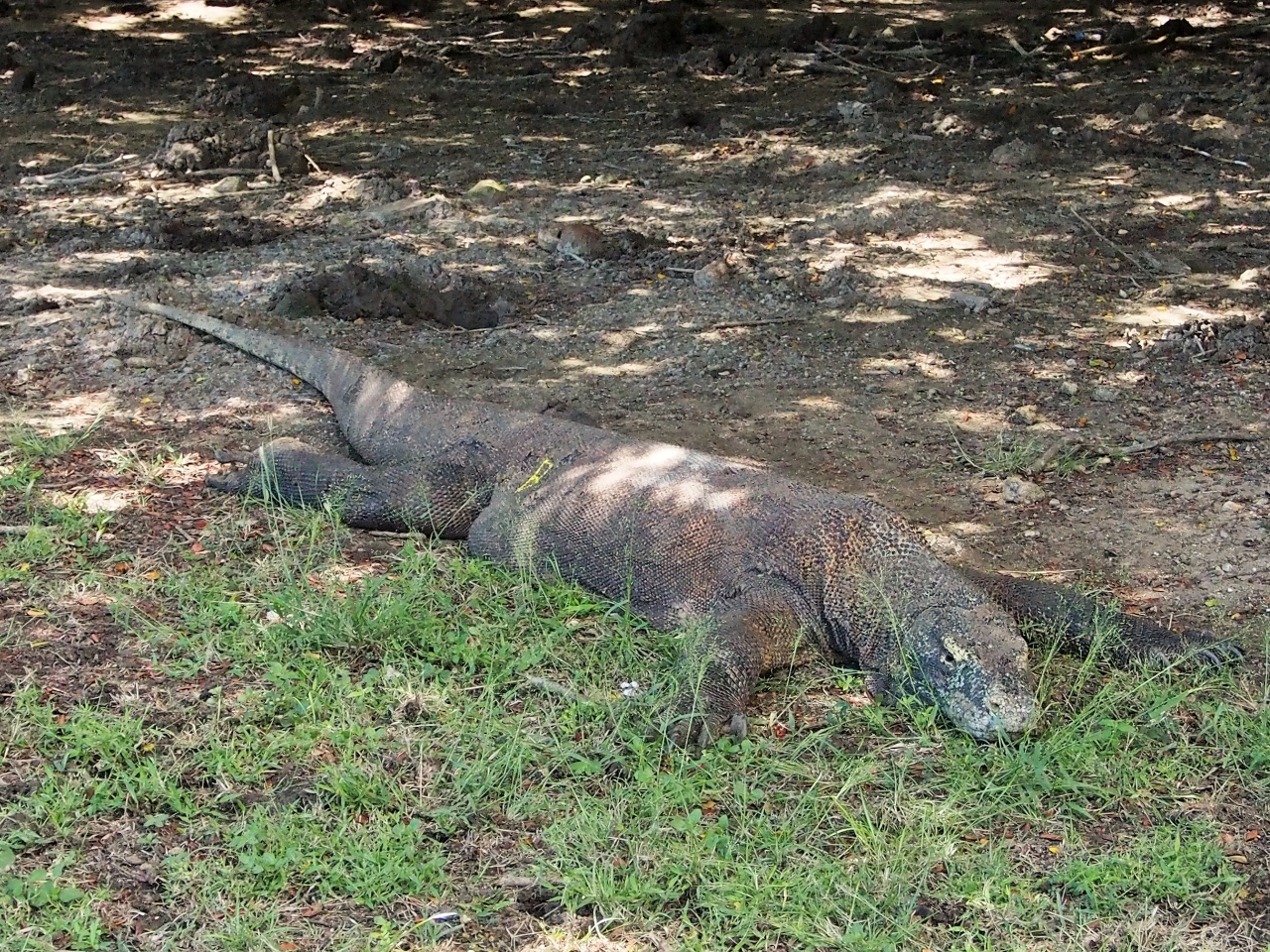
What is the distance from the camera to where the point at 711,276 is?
21.5 ft

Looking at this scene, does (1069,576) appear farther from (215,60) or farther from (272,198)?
(215,60)

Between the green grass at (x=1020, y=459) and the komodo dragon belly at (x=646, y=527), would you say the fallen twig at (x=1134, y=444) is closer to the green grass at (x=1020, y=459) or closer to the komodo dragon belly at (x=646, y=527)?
the green grass at (x=1020, y=459)

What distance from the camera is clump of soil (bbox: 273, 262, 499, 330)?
6207mm

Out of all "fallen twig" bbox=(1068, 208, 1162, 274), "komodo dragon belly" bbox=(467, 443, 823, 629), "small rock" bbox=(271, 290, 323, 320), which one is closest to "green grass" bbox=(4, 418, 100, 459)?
"small rock" bbox=(271, 290, 323, 320)

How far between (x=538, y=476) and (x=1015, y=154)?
15.1ft

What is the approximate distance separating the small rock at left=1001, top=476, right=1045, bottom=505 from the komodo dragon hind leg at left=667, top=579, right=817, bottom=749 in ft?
3.94

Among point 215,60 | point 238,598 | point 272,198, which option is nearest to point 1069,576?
point 238,598

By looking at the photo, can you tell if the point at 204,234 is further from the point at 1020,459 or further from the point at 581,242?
the point at 1020,459

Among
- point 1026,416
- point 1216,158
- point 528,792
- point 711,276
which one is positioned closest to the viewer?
point 528,792

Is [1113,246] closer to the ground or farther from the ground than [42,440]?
closer to the ground

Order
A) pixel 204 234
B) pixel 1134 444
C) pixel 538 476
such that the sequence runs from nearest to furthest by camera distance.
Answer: pixel 538 476
pixel 1134 444
pixel 204 234

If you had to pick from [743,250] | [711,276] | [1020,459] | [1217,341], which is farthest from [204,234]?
[1217,341]

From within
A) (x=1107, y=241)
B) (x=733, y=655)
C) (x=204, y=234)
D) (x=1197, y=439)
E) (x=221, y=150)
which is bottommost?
(x=1197, y=439)

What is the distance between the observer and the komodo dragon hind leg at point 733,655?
11.4 ft
